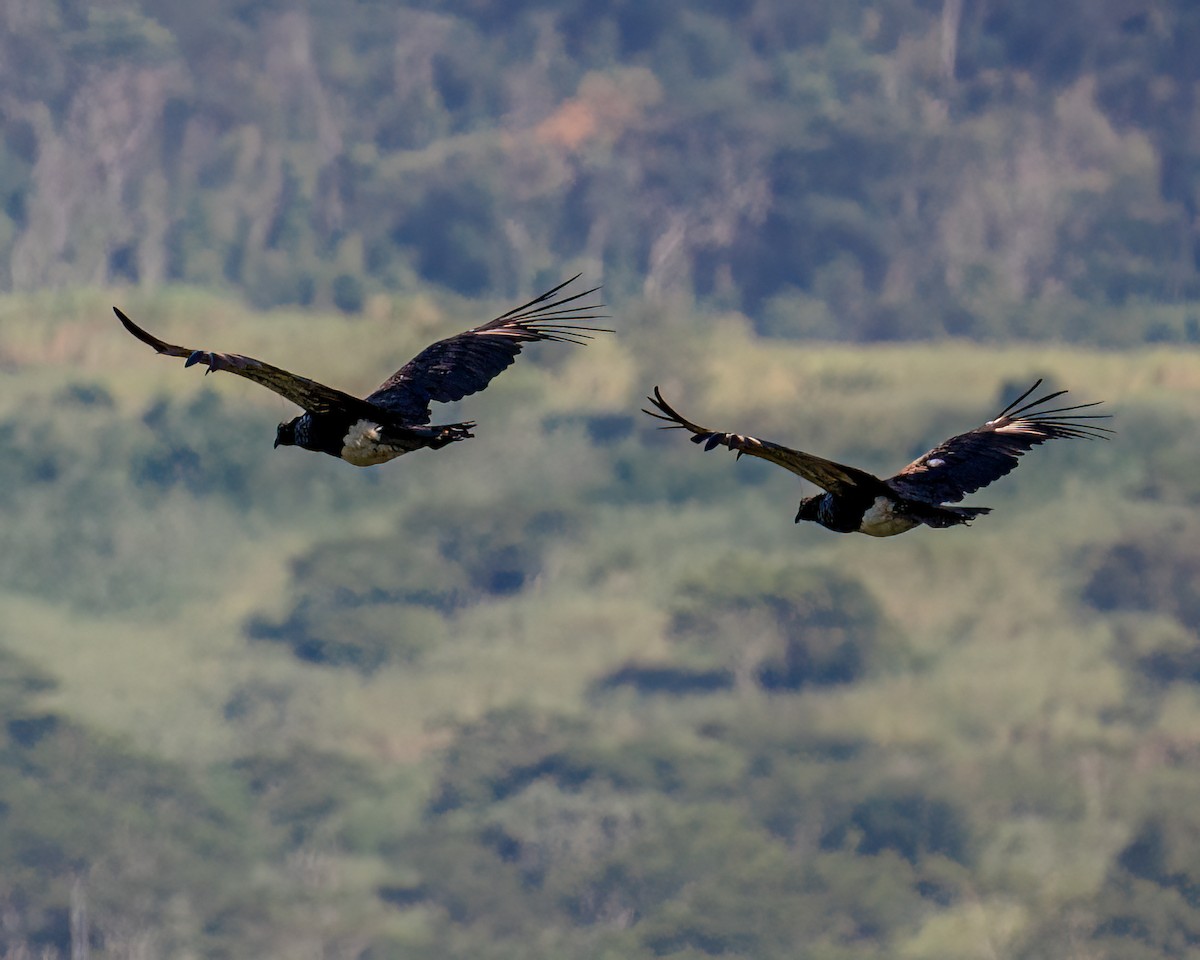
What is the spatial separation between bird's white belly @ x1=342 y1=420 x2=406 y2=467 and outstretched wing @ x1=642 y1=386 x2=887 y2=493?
10057 mm

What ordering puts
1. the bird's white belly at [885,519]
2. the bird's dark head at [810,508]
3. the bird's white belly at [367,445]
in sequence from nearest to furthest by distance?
the bird's white belly at [885,519], the bird's white belly at [367,445], the bird's dark head at [810,508]

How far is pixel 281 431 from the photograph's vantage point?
7031 cm

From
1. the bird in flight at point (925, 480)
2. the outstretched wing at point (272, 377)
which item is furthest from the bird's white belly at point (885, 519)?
the outstretched wing at point (272, 377)

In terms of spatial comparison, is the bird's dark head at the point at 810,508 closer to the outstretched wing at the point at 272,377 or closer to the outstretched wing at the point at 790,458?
the outstretched wing at the point at 790,458

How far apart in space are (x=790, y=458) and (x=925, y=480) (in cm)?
1013

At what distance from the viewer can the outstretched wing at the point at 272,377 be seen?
5712cm

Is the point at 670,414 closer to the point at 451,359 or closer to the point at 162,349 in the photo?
the point at 162,349

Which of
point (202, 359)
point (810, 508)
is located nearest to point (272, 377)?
point (202, 359)

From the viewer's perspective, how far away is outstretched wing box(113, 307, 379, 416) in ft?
187

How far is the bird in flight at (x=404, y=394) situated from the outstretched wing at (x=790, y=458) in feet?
21.8

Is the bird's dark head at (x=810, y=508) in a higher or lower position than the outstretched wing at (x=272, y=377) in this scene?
lower

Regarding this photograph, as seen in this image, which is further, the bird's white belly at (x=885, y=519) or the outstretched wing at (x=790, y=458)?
the bird's white belly at (x=885, y=519)

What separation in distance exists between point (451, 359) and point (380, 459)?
600 centimetres

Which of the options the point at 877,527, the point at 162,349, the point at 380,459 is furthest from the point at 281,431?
the point at 877,527
